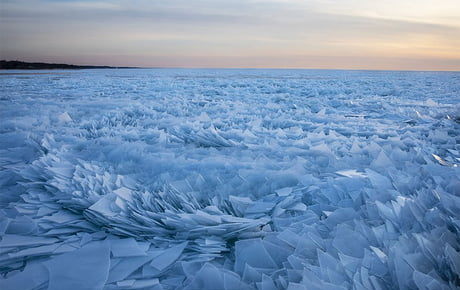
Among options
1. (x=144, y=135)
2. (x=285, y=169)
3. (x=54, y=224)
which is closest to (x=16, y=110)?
(x=144, y=135)

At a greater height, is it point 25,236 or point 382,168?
point 382,168

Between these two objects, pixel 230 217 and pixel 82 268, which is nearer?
pixel 82 268

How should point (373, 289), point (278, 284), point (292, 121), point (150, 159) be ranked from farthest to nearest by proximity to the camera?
1. point (292, 121)
2. point (150, 159)
3. point (278, 284)
4. point (373, 289)

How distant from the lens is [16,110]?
487 centimetres

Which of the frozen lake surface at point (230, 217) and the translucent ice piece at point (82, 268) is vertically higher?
the frozen lake surface at point (230, 217)

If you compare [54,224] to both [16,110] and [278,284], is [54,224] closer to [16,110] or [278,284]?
[278,284]

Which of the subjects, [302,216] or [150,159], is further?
[150,159]

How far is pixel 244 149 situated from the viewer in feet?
8.55

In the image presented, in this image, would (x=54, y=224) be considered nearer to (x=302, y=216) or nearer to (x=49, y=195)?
(x=49, y=195)

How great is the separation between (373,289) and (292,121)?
318cm

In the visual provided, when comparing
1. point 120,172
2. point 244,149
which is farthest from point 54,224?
point 244,149

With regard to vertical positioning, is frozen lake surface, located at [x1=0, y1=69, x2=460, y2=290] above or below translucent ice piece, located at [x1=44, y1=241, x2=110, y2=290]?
above

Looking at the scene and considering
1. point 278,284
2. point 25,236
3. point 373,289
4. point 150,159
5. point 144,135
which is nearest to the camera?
point 373,289

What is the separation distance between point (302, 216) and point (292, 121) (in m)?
2.64
